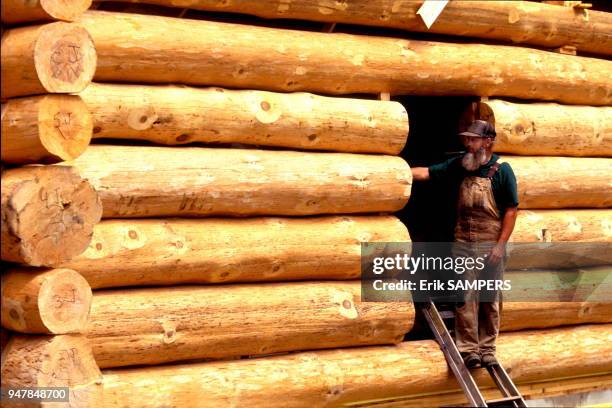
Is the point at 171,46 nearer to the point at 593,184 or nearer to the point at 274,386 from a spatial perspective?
the point at 274,386

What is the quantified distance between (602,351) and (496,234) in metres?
2.06

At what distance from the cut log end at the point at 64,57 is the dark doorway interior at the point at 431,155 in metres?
4.33

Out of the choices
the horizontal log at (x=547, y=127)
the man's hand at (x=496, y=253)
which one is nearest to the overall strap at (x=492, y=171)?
the man's hand at (x=496, y=253)

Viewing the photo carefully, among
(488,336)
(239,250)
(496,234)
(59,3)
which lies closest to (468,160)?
(496,234)

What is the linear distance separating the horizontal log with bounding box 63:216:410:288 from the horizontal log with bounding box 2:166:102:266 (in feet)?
1.57

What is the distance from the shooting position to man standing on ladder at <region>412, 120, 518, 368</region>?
33.3 feet

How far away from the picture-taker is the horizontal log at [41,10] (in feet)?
25.8

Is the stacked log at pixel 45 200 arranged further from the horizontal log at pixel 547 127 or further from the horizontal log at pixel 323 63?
the horizontal log at pixel 547 127

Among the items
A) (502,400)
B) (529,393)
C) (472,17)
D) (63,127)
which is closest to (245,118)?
(63,127)

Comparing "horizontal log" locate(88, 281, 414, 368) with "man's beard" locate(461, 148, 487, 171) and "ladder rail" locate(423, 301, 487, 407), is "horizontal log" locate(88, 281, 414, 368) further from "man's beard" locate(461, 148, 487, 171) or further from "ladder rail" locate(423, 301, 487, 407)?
"man's beard" locate(461, 148, 487, 171)

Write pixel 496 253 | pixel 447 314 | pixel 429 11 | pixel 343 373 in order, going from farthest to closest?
pixel 447 314 → pixel 429 11 → pixel 496 253 → pixel 343 373

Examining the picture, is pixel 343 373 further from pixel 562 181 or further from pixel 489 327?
pixel 562 181

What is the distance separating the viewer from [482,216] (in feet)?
33.5

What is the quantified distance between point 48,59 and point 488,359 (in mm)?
4454
